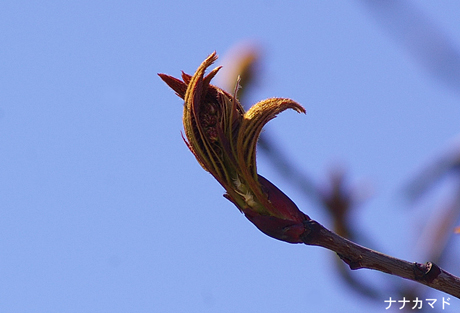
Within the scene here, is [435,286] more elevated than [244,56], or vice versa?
[244,56]

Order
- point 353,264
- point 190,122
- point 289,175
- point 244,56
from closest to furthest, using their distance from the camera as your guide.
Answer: point 353,264 → point 190,122 → point 289,175 → point 244,56

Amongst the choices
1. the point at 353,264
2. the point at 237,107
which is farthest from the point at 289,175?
the point at 353,264

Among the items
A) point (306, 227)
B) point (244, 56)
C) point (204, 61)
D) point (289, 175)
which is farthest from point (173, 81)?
point (244, 56)

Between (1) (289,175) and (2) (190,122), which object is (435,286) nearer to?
(2) (190,122)

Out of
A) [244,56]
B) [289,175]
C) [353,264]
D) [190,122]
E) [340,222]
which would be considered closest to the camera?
[353,264]

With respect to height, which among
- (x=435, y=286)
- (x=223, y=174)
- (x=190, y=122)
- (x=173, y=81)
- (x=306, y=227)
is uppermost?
(x=173, y=81)

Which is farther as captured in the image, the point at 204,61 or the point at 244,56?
the point at 244,56

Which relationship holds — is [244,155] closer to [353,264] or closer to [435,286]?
[353,264]
